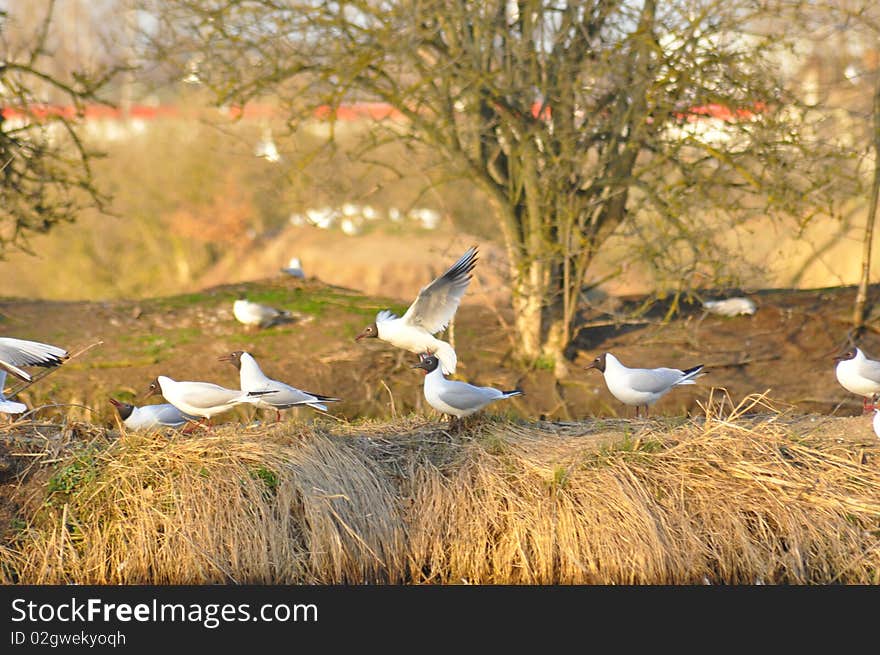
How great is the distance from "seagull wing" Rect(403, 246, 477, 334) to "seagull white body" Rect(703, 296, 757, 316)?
4808mm

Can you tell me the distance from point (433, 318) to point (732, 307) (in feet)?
17.1

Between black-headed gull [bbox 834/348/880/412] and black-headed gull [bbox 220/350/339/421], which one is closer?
black-headed gull [bbox 220/350/339/421]

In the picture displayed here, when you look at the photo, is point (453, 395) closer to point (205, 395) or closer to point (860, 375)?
point (205, 395)

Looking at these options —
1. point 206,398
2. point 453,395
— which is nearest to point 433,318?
point 453,395

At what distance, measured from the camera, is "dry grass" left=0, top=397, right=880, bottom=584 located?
6520mm

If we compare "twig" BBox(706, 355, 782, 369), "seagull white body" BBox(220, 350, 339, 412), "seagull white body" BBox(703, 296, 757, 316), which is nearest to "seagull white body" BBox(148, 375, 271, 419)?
"seagull white body" BBox(220, 350, 339, 412)

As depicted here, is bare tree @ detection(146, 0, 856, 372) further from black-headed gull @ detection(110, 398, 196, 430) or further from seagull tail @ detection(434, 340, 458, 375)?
black-headed gull @ detection(110, 398, 196, 430)

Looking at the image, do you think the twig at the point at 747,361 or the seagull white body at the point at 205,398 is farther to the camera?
the twig at the point at 747,361

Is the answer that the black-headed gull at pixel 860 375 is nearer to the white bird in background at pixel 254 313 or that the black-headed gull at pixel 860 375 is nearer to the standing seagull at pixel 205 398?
the standing seagull at pixel 205 398

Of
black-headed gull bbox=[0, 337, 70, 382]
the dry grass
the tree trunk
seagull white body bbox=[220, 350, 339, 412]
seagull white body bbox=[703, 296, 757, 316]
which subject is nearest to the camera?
the dry grass

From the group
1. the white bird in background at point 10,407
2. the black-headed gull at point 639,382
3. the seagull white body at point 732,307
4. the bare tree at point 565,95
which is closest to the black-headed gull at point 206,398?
the white bird in background at point 10,407

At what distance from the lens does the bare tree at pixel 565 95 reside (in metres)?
10.2

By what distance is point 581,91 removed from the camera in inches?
394

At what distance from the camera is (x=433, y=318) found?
8625 mm
